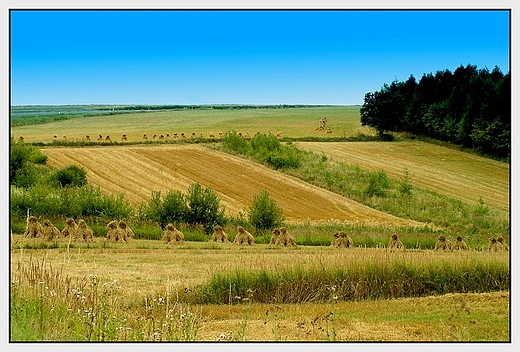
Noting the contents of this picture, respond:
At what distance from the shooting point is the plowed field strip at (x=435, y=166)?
50344mm

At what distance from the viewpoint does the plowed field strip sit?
165 feet

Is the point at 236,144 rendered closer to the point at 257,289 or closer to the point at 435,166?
the point at 435,166

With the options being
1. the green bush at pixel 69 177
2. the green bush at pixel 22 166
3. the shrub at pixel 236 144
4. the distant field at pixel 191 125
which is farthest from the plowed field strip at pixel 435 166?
the green bush at pixel 22 166

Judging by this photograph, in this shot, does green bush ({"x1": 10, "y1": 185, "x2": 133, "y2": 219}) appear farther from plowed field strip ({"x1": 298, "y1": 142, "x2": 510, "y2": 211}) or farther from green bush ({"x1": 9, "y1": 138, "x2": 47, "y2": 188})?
plowed field strip ({"x1": 298, "y1": 142, "x2": 510, "y2": 211})

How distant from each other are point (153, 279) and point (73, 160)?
33.5m

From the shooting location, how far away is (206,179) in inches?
1873

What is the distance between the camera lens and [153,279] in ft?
56.2

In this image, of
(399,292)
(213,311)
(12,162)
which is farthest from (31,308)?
(12,162)

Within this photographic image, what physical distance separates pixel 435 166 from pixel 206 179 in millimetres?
24391

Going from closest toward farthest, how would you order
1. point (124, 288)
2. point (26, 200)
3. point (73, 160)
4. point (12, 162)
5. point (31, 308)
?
point (31, 308)
point (124, 288)
point (26, 200)
point (12, 162)
point (73, 160)

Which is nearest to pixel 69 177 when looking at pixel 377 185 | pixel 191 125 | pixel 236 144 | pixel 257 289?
pixel 236 144

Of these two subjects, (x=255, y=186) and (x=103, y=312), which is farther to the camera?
(x=255, y=186)

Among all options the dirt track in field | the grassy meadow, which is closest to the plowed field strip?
the dirt track in field

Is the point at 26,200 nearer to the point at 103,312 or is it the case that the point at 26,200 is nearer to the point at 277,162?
the point at 103,312
